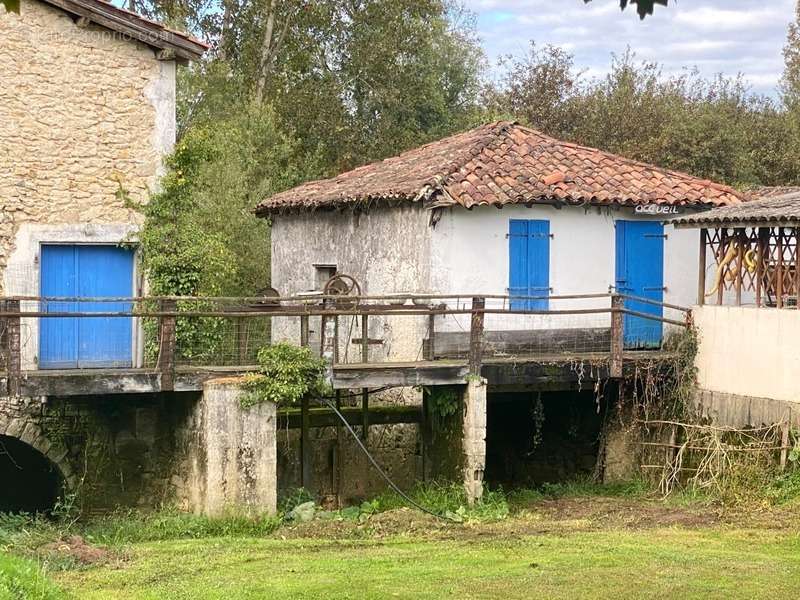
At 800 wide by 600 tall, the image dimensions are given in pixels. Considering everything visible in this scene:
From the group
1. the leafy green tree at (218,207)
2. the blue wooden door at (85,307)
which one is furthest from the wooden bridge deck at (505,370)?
the blue wooden door at (85,307)

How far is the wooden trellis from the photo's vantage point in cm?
1747

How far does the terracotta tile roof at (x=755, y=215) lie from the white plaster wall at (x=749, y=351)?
4.03 ft

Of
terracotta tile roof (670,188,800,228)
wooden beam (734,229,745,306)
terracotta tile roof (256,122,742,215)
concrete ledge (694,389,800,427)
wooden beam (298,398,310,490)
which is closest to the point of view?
concrete ledge (694,389,800,427)

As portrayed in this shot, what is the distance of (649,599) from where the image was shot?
11547mm

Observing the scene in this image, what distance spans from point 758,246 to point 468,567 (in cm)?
751

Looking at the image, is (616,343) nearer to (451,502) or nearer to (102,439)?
(451,502)

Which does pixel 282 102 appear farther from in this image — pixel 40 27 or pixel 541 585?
pixel 541 585

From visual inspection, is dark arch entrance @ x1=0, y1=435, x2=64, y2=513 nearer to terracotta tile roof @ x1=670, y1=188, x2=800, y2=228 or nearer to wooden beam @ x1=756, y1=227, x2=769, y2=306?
terracotta tile roof @ x1=670, y1=188, x2=800, y2=228

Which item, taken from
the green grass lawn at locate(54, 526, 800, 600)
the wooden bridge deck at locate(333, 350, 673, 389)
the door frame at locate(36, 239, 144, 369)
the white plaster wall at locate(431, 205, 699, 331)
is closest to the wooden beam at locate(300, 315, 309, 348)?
the wooden bridge deck at locate(333, 350, 673, 389)

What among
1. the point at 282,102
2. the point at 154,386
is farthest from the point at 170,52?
the point at 282,102

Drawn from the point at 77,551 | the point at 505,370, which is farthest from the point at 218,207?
the point at 77,551

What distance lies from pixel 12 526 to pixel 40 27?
687 centimetres

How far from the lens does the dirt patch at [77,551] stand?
13.3m

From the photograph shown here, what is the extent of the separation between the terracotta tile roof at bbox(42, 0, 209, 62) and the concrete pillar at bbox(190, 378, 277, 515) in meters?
5.10
